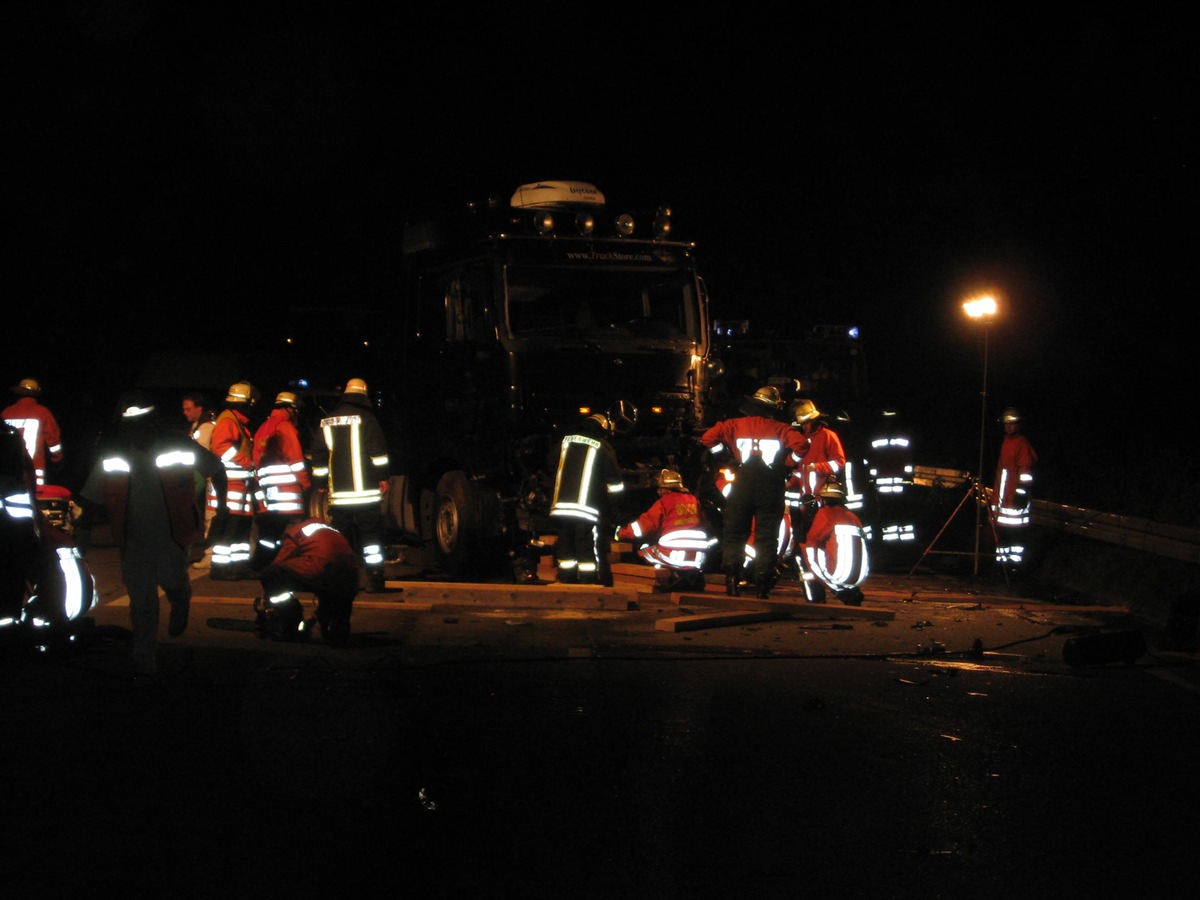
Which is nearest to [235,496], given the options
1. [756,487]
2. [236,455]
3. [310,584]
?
[236,455]

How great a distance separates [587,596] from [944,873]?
6604mm

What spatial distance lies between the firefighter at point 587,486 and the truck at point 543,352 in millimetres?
457

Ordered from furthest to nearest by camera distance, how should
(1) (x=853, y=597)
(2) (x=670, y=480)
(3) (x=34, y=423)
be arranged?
1. (3) (x=34, y=423)
2. (2) (x=670, y=480)
3. (1) (x=853, y=597)

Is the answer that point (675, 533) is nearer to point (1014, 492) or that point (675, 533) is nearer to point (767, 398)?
point (767, 398)

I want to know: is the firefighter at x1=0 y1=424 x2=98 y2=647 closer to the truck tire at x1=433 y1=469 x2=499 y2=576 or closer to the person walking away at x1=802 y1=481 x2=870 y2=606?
the truck tire at x1=433 y1=469 x2=499 y2=576

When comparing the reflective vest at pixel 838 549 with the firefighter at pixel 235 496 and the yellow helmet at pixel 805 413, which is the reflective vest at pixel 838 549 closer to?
the yellow helmet at pixel 805 413

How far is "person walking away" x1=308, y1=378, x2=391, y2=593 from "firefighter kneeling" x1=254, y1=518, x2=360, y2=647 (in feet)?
6.66

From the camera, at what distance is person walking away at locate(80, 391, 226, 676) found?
831 centimetres

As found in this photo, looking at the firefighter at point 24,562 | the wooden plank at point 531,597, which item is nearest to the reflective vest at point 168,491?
the firefighter at point 24,562

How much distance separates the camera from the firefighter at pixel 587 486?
11.6m

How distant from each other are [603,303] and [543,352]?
2.82 feet

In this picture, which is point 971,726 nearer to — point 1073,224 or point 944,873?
point 944,873

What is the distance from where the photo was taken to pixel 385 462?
11.8m

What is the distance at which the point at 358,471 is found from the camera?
1172 centimetres
